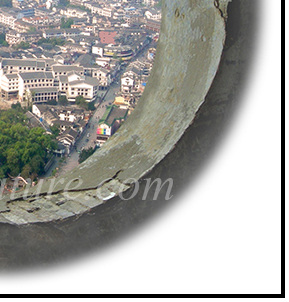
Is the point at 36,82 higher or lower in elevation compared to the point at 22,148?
lower

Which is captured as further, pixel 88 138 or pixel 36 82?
pixel 36 82

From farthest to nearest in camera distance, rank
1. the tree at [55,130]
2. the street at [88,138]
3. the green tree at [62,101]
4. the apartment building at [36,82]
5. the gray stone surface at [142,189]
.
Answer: the apartment building at [36,82] < the green tree at [62,101] < the tree at [55,130] < the street at [88,138] < the gray stone surface at [142,189]

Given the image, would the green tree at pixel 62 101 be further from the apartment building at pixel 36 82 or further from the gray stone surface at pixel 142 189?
the gray stone surface at pixel 142 189

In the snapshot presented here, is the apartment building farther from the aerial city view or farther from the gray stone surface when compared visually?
the gray stone surface

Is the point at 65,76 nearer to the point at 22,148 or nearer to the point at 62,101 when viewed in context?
the point at 62,101

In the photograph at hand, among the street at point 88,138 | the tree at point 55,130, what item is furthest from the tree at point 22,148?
the street at point 88,138

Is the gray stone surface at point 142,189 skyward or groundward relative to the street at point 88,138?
skyward

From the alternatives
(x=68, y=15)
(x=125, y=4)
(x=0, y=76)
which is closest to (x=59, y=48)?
(x=0, y=76)

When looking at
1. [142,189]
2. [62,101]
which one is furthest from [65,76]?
[142,189]

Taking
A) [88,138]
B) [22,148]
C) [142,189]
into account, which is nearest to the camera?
[142,189]
